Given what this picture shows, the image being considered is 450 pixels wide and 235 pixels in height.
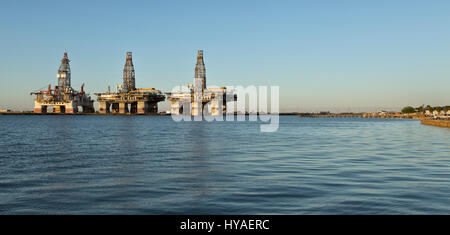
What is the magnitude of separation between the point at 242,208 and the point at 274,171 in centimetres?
892

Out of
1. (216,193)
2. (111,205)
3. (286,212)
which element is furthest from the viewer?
(216,193)

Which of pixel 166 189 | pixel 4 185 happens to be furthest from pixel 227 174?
pixel 4 185

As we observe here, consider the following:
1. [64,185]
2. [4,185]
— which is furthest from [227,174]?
[4,185]

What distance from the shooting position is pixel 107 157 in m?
29.7
